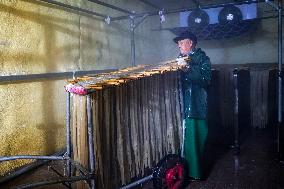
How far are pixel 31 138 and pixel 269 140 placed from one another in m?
5.85

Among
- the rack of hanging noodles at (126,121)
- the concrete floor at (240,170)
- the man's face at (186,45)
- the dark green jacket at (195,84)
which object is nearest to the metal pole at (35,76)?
the concrete floor at (240,170)

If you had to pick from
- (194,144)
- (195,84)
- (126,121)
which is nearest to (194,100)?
(195,84)

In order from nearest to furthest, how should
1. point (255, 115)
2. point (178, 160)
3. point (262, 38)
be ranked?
point (178, 160)
point (255, 115)
point (262, 38)

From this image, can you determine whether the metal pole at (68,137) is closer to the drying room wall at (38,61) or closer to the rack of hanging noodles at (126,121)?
the rack of hanging noodles at (126,121)

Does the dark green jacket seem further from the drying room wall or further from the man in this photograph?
the drying room wall

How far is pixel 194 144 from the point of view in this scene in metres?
4.66

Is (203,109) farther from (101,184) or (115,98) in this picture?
(101,184)

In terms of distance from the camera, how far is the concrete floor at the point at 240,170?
4703 millimetres

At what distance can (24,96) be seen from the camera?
5.26 m

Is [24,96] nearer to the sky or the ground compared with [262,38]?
nearer to the ground

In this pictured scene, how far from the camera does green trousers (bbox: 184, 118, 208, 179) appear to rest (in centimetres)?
464

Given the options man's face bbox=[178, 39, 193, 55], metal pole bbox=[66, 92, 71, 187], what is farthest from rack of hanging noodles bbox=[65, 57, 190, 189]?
man's face bbox=[178, 39, 193, 55]

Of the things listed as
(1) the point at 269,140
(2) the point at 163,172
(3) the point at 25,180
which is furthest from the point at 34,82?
(1) the point at 269,140

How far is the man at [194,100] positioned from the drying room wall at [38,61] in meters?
2.75
